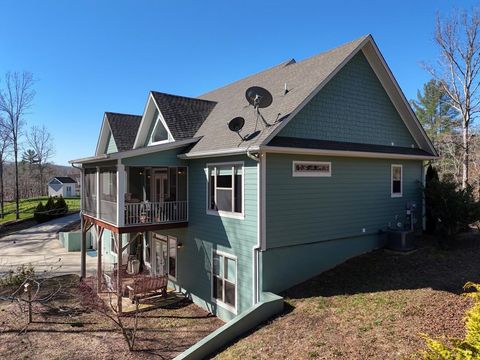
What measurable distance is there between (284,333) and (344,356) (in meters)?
1.72

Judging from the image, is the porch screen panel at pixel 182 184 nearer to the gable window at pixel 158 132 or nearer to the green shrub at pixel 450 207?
the gable window at pixel 158 132

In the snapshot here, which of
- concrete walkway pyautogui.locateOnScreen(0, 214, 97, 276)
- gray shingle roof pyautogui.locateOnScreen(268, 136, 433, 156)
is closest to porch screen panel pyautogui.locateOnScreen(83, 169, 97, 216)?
concrete walkway pyautogui.locateOnScreen(0, 214, 97, 276)

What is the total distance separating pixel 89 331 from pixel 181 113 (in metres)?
8.96

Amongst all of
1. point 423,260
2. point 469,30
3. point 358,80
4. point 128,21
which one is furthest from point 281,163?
point 469,30

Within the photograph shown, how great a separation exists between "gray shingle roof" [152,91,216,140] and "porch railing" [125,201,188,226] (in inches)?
108

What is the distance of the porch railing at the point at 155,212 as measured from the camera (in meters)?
11.5

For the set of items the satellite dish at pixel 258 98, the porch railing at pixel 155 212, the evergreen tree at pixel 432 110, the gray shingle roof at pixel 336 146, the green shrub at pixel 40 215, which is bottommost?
the green shrub at pixel 40 215

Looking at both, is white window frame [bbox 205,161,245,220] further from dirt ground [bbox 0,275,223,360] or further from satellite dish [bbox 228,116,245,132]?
dirt ground [bbox 0,275,223,360]

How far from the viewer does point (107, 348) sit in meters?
9.30

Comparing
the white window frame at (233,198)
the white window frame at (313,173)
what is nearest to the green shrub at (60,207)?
the white window frame at (233,198)

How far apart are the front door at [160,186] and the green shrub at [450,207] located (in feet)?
36.5

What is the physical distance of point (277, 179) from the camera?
9742 mm

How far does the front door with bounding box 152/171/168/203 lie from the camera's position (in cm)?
1441

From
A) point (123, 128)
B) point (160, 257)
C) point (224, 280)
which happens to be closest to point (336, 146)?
point (224, 280)
